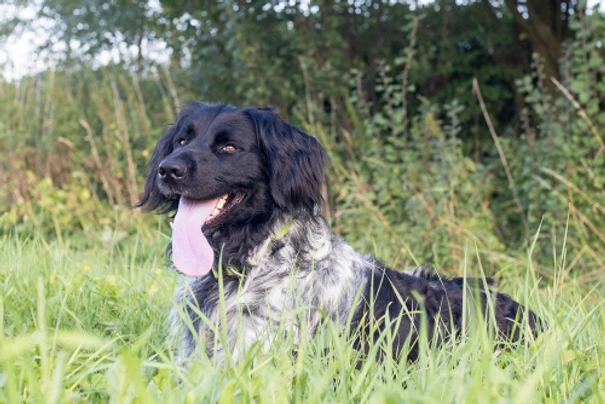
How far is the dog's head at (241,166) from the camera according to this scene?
9.30ft

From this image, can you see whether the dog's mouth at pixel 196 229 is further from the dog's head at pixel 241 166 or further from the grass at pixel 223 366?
the grass at pixel 223 366

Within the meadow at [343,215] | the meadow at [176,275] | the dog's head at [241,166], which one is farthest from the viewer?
the dog's head at [241,166]

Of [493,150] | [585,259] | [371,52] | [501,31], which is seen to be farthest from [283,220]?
[501,31]

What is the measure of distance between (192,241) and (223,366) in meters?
0.61

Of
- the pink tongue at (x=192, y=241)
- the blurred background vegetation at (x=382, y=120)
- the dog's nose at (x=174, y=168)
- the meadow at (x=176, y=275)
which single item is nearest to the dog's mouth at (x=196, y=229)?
the pink tongue at (x=192, y=241)

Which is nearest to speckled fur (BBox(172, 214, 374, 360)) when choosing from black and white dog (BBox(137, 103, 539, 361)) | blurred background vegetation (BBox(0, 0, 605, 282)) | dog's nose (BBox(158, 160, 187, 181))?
black and white dog (BBox(137, 103, 539, 361))

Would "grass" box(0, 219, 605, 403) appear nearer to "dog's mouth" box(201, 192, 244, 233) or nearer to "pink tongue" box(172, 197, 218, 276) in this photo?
"pink tongue" box(172, 197, 218, 276)

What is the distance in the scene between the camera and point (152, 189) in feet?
10.9

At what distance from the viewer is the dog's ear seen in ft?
9.61

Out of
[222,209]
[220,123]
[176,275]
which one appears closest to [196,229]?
[222,209]

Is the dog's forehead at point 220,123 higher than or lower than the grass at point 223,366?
higher

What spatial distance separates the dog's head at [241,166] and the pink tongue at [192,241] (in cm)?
4

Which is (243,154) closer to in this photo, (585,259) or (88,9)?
(585,259)

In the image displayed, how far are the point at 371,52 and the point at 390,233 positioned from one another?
322 cm
